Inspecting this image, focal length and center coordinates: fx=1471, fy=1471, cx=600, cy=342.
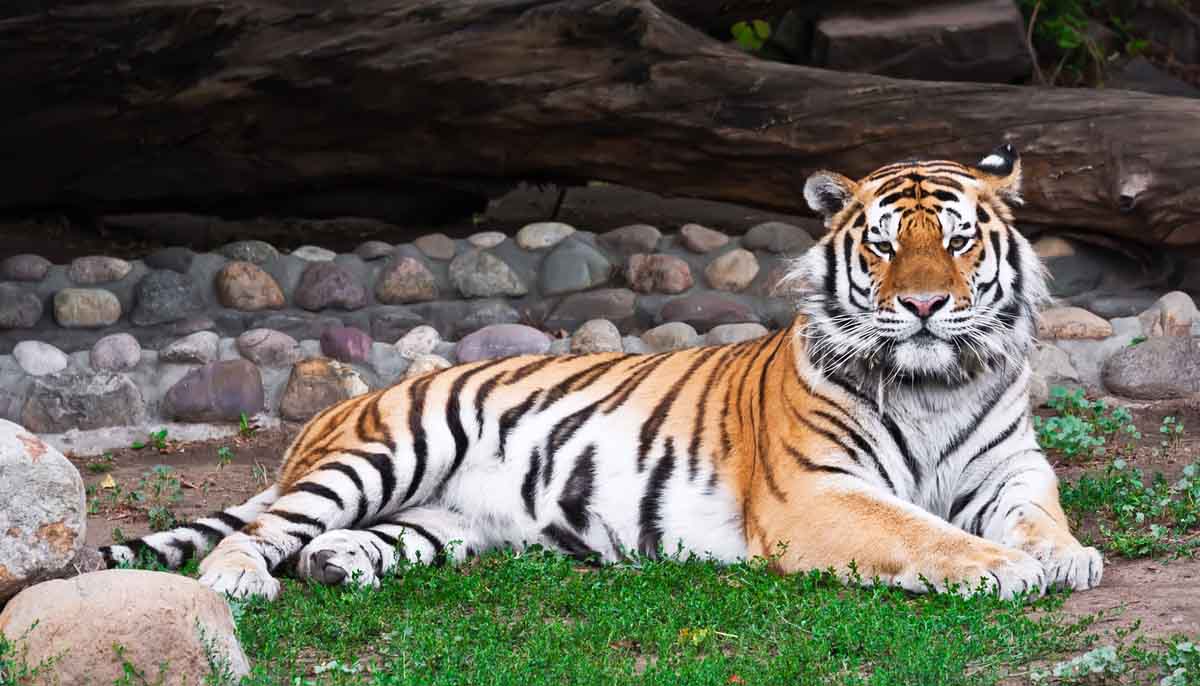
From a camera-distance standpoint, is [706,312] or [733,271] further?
[733,271]

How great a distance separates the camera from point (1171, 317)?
6992 millimetres

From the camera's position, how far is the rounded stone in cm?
689

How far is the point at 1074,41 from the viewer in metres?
9.79

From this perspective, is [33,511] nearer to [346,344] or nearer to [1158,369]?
[346,344]

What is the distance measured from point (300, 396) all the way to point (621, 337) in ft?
5.15

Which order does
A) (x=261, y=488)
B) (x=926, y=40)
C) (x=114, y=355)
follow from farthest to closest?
1. (x=926, y=40)
2. (x=114, y=355)
3. (x=261, y=488)

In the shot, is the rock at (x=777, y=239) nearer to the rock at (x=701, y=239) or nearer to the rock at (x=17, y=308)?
the rock at (x=701, y=239)

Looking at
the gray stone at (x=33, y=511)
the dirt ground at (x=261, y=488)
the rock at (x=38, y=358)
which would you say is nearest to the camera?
the gray stone at (x=33, y=511)

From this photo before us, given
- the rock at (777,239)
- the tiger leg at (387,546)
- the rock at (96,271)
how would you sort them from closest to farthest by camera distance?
the tiger leg at (387,546) → the rock at (96,271) → the rock at (777,239)

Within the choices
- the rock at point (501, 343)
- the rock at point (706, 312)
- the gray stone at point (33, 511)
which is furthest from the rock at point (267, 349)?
the gray stone at point (33, 511)

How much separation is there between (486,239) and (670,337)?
1110 mm

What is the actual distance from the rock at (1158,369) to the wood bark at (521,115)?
53 centimetres

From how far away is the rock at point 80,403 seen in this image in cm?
655

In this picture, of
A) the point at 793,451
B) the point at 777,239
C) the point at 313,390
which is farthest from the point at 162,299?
the point at 793,451
